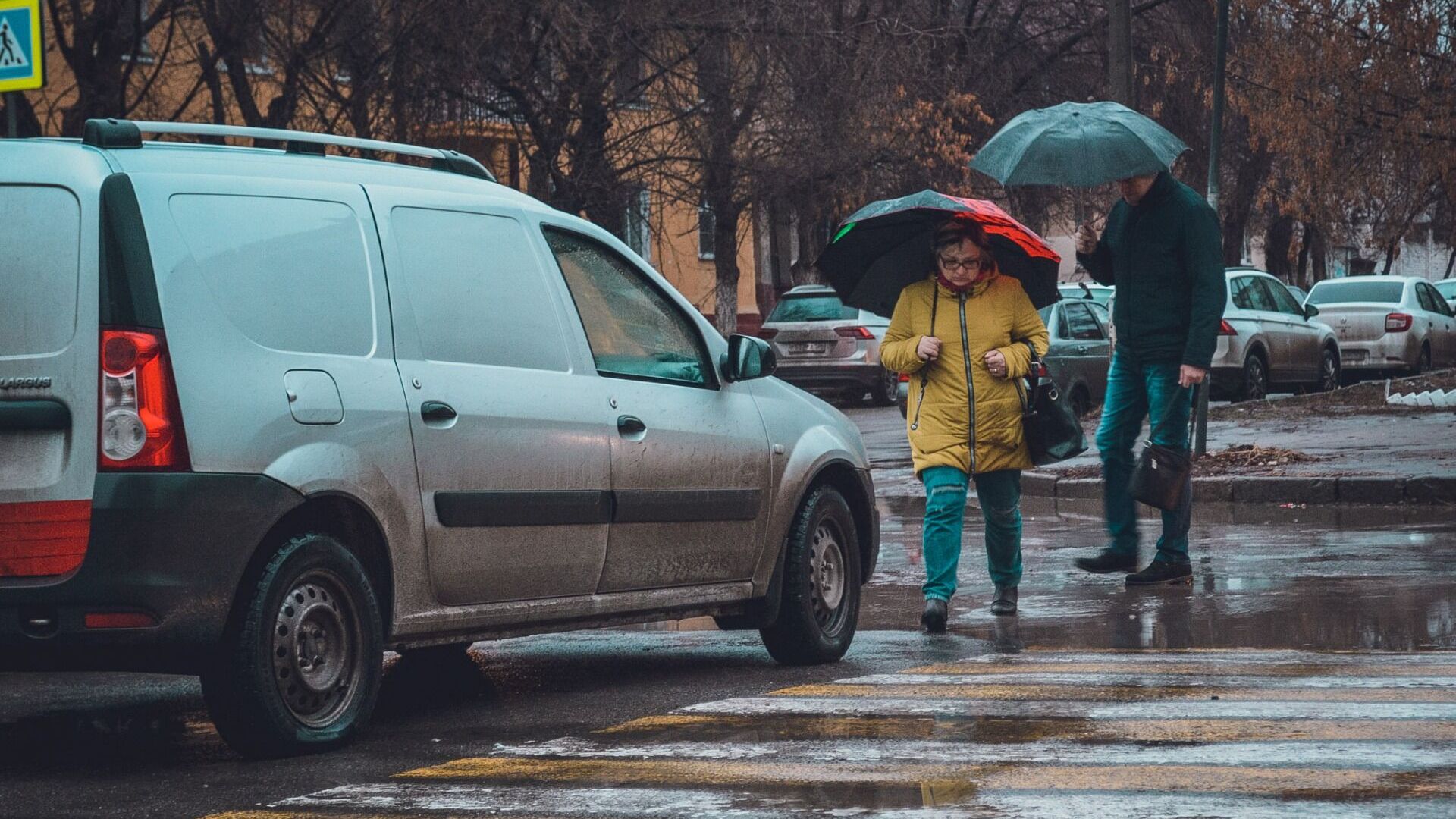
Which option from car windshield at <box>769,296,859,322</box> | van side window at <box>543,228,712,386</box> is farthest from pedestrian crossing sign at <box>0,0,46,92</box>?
car windshield at <box>769,296,859,322</box>

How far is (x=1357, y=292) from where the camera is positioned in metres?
30.5

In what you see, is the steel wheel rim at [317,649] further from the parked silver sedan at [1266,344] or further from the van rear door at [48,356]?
the parked silver sedan at [1266,344]

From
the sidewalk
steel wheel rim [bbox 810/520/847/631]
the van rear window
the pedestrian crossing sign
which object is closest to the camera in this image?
the van rear window

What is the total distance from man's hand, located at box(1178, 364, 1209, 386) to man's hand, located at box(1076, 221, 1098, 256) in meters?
0.80

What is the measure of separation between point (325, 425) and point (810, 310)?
2253cm

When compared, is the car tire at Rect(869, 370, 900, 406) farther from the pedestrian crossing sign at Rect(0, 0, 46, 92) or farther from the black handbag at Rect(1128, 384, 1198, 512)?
the black handbag at Rect(1128, 384, 1198, 512)

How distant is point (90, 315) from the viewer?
5.20 metres

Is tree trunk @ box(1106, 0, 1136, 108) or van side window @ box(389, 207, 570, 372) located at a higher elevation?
tree trunk @ box(1106, 0, 1136, 108)

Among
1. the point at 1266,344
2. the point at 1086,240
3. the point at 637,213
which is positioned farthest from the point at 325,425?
the point at 1266,344

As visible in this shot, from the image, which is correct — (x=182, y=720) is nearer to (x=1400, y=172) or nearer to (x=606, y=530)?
(x=606, y=530)

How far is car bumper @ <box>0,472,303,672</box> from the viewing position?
16.7ft

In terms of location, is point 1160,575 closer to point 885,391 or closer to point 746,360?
point 746,360

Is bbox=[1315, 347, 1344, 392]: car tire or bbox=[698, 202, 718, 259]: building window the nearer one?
bbox=[1315, 347, 1344, 392]: car tire

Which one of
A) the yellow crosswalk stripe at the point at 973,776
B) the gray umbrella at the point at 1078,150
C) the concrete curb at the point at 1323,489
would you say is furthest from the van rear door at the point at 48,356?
the concrete curb at the point at 1323,489
